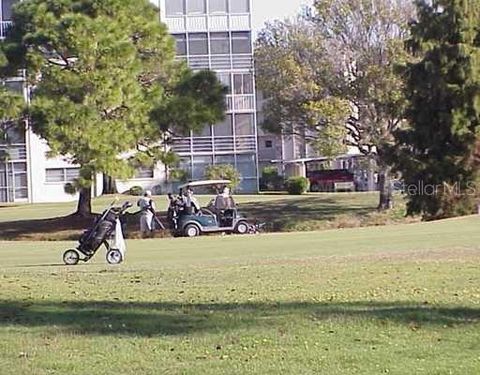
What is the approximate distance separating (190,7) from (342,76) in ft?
77.9

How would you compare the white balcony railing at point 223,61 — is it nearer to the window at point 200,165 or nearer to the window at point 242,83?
the window at point 242,83

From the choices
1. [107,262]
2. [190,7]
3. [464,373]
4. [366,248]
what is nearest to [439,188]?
[366,248]

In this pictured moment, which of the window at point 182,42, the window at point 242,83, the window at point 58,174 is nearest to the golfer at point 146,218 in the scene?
the window at point 182,42

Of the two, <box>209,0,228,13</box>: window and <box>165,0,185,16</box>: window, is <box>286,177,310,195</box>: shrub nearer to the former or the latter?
<box>209,0,228,13</box>: window

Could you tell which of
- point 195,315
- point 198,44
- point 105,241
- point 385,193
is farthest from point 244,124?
point 195,315

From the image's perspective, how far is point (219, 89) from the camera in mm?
48844

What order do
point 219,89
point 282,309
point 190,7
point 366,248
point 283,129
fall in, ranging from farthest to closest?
point 190,7, point 283,129, point 219,89, point 366,248, point 282,309

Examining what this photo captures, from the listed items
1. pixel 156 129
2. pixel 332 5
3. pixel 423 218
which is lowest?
pixel 423 218

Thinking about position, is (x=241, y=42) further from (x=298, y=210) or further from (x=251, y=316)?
(x=251, y=316)

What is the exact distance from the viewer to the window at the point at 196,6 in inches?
2835

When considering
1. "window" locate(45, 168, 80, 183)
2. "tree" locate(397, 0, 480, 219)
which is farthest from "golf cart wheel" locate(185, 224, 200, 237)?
"window" locate(45, 168, 80, 183)

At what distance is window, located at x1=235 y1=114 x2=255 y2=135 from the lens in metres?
75.2

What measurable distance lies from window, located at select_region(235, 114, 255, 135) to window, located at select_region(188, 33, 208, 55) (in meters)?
5.46

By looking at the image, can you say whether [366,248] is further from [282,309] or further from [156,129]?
[156,129]
